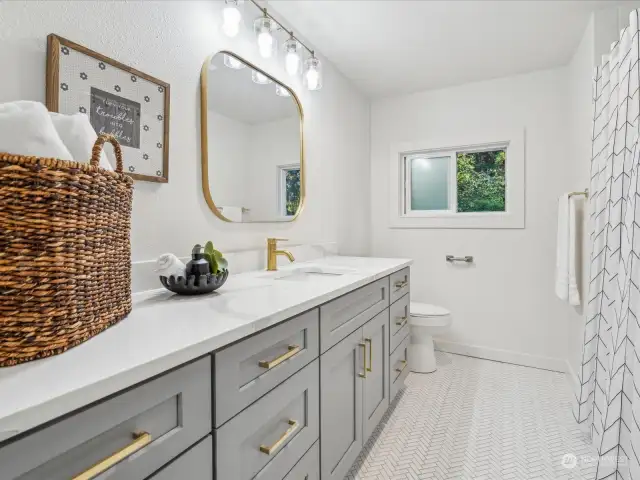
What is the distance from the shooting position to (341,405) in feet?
4.36

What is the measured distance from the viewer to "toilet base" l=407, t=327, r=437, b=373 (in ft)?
8.63

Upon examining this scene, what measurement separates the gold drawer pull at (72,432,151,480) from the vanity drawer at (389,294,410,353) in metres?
1.47

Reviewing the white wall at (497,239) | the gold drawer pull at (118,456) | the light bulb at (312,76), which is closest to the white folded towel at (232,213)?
the light bulb at (312,76)

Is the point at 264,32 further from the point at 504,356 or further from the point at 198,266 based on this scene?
the point at 504,356

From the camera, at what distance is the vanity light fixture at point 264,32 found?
1683mm

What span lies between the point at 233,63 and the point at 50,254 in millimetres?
1409

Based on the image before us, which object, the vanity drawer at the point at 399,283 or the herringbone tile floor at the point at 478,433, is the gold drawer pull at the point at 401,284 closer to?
the vanity drawer at the point at 399,283

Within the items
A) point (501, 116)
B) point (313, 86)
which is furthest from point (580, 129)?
point (313, 86)

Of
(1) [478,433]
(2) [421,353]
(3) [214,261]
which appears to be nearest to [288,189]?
(3) [214,261]

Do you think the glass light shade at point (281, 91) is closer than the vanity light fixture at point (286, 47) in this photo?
No

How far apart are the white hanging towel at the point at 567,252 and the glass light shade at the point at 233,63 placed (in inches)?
80.5

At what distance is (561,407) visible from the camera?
2137 millimetres

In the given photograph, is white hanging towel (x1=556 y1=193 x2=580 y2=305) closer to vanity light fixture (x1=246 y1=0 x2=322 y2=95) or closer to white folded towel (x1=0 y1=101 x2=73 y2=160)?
vanity light fixture (x1=246 y1=0 x2=322 y2=95)

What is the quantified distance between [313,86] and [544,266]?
216 centimetres
